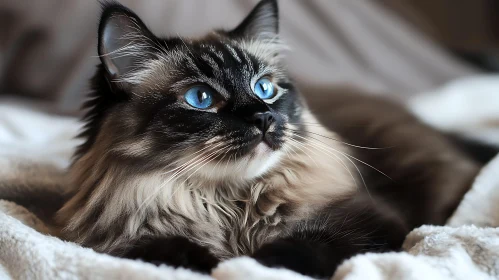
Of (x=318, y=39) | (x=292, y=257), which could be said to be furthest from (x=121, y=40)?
(x=318, y=39)

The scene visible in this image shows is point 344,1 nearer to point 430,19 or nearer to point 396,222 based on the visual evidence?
point 430,19

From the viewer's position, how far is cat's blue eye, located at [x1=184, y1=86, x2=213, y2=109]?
1.19m

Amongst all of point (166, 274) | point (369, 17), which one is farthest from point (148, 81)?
point (369, 17)

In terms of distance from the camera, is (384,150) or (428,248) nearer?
(428,248)

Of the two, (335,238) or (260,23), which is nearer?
(335,238)

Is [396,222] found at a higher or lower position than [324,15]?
lower

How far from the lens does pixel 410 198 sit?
1.50 meters

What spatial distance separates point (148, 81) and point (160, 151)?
0.73ft

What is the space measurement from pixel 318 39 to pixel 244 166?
163 centimetres

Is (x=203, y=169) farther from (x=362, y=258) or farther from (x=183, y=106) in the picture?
(x=362, y=258)

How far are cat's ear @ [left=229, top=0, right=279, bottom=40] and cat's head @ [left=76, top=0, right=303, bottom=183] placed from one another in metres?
0.15

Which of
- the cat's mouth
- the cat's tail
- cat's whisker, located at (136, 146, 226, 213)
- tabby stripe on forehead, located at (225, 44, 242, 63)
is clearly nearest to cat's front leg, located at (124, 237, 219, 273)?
cat's whisker, located at (136, 146, 226, 213)

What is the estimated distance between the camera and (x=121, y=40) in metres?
1.20

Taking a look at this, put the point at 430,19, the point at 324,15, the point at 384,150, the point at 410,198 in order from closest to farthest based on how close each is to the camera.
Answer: the point at 410,198
the point at 384,150
the point at 324,15
the point at 430,19
